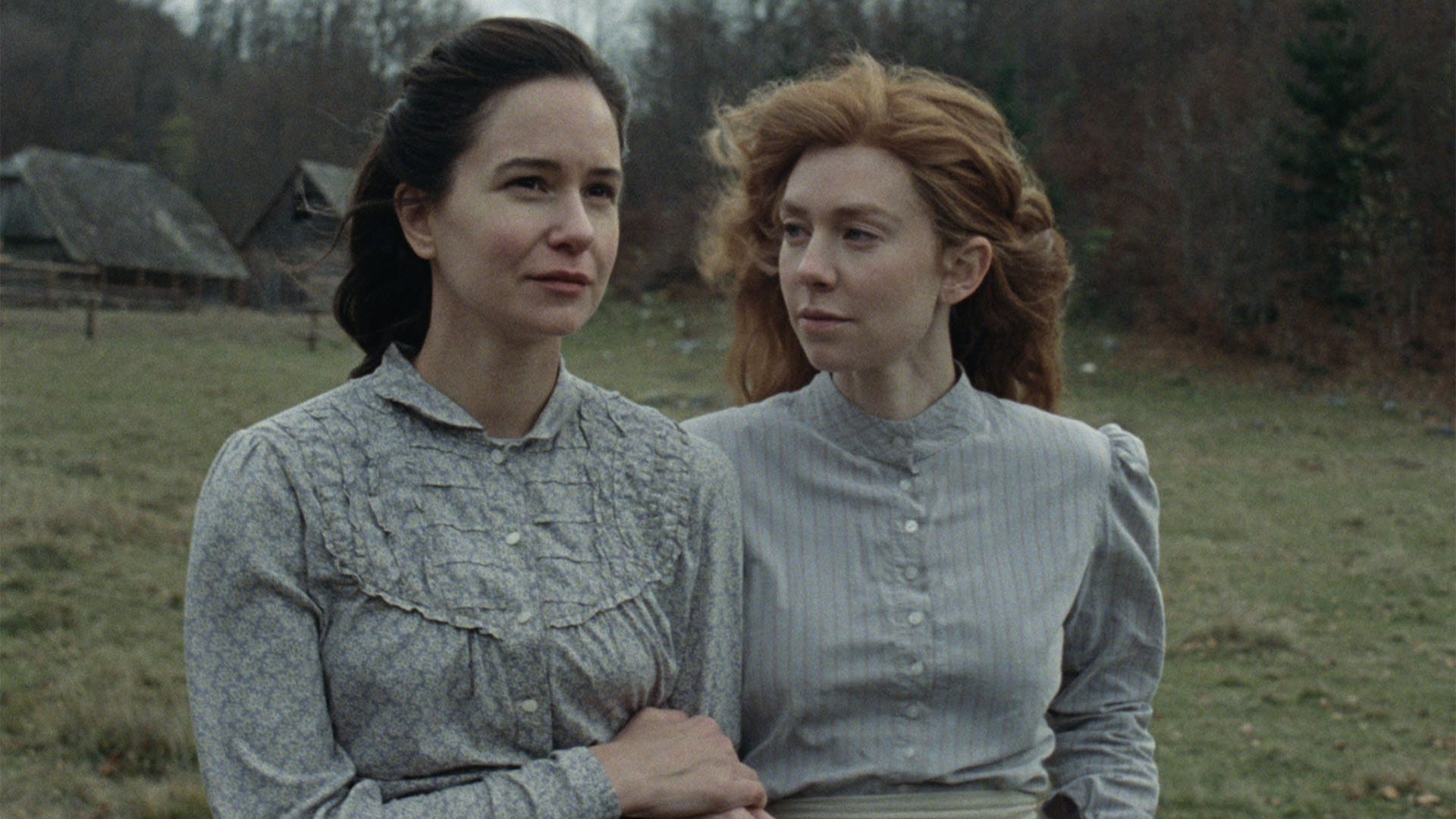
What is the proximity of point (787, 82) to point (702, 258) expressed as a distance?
48cm

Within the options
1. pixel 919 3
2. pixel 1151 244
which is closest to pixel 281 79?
pixel 919 3

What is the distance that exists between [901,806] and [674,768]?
1.90 feet

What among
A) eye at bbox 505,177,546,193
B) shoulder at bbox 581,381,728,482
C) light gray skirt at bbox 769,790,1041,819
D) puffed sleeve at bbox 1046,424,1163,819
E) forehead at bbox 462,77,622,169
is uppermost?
forehead at bbox 462,77,622,169

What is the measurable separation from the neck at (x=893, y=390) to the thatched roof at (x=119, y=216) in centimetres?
3811

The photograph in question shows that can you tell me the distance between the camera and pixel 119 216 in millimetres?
38812

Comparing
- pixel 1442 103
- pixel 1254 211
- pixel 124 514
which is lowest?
pixel 124 514

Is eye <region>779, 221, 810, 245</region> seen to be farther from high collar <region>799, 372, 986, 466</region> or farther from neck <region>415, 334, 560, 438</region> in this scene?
neck <region>415, 334, 560, 438</region>

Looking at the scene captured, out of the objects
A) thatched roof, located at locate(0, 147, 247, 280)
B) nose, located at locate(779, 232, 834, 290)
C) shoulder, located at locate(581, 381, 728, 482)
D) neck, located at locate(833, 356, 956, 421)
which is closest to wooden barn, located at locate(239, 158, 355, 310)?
thatched roof, located at locate(0, 147, 247, 280)

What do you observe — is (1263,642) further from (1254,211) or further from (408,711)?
(1254,211)

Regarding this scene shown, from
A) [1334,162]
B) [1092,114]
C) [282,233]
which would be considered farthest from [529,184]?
[282,233]

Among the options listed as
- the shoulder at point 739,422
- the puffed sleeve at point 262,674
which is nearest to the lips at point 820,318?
the shoulder at point 739,422

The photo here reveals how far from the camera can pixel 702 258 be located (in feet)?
10.8

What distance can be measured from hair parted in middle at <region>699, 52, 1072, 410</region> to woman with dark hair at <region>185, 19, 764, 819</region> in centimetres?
55

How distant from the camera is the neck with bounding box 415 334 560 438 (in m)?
2.22
